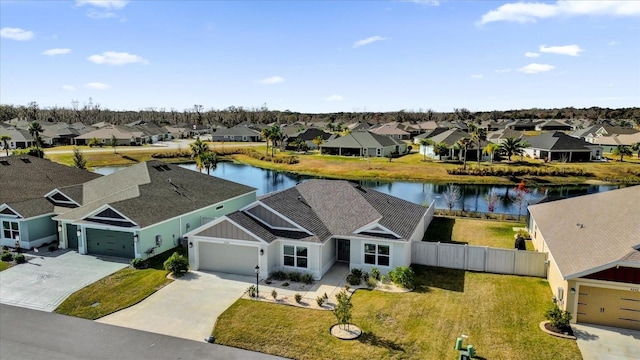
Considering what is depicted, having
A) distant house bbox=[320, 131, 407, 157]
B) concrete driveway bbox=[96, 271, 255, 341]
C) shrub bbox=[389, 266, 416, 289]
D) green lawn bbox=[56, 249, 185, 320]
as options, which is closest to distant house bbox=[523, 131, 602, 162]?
distant house bbox=[320, 131, 407, 157]

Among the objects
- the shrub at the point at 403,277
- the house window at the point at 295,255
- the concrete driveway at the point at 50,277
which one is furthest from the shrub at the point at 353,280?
→ the concrete driveway at the point at 50,277

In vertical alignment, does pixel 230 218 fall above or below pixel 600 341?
above

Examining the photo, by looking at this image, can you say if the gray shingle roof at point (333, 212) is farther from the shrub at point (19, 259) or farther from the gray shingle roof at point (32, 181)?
the gray shingle roof at point (32, 181)

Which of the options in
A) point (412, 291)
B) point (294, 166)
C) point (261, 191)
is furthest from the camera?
point (294, 166)

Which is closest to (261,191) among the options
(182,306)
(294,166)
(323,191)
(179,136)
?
(294,166)

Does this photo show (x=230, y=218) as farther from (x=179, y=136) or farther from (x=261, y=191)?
(x=179, y=136)

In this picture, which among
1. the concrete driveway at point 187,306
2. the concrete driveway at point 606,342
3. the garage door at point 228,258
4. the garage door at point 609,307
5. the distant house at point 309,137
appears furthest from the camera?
the distant house at point 309,137

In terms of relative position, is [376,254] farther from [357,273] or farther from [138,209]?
[138,209]
